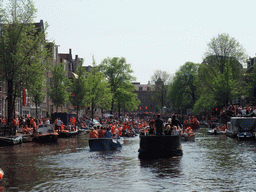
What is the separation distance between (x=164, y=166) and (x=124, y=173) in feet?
9.63

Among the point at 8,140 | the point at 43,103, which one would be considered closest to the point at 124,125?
the point at 8,140

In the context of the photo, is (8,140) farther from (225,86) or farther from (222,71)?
(222,71)

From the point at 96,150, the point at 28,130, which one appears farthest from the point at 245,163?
the point at 28,130

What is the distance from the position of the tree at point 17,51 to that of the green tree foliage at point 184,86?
61.8 meters

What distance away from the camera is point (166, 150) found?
2433 centimetres

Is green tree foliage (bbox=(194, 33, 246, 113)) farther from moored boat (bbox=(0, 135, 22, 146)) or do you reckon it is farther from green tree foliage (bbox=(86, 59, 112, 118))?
moored boat (bbox=(0, 135, 22, 146))

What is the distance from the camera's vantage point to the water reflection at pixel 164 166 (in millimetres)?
18266

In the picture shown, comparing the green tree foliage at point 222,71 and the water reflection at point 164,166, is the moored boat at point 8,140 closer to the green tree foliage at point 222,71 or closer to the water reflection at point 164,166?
the water reflection at point 164,166

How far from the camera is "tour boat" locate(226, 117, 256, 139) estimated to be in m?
42.2

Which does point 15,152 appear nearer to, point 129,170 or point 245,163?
point 129,170

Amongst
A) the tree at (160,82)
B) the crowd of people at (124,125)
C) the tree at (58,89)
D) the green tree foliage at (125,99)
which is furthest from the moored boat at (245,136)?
the tree at (160,82)

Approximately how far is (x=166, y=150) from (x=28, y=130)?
67.1 feet

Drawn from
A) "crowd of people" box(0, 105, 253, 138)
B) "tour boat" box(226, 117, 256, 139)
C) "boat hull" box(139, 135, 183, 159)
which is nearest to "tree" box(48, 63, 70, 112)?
"crowd of people" box(0, 105, 253, 138)

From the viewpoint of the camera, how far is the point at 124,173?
1872 centimetres
